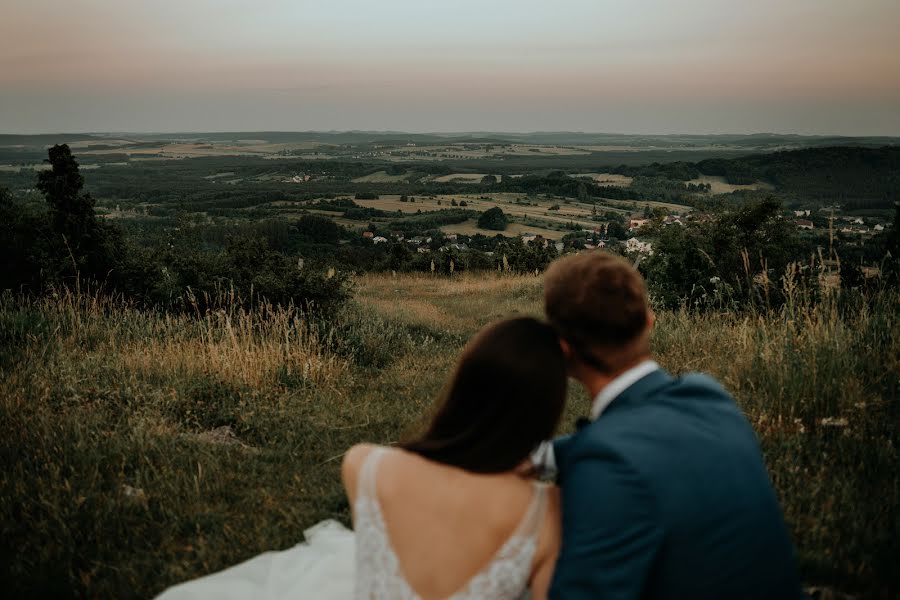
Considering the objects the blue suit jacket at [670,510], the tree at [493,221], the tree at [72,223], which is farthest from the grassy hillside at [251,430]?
the tree at [493,221]

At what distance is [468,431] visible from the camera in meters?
1.74

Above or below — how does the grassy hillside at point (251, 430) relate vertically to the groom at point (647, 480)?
below

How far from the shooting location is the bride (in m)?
1.69

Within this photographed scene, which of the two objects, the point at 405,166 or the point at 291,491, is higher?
the point at 405,166

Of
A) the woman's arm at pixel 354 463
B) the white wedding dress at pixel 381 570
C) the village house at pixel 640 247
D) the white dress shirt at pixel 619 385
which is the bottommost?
the white wedding dress at pixel 381 570

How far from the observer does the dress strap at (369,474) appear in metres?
1.87

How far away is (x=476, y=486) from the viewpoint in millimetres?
1761

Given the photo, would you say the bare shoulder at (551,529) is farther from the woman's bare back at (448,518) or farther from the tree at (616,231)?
the tree at (616,231)

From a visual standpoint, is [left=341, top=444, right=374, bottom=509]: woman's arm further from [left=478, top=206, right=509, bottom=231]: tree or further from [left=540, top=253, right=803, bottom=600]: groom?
[left=478, top=206, right=509, bottom=231]: tree

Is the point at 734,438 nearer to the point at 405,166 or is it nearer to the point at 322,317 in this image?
the point at 322,317

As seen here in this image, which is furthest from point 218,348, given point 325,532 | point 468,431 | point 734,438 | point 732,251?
point 732,251

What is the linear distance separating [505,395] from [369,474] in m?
0.54

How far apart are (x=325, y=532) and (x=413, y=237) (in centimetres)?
4151

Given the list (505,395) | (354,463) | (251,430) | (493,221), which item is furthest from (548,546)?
(493,221)
